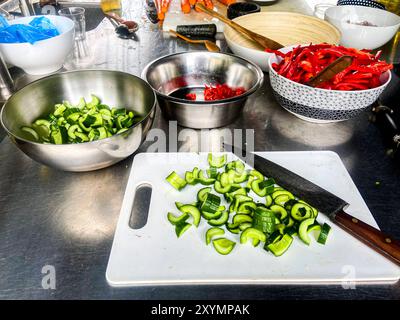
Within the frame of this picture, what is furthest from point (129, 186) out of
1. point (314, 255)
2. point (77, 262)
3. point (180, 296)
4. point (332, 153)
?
→ point (332, 153)

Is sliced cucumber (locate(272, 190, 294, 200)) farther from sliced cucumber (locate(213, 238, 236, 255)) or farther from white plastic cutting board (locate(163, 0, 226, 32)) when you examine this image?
white plastic cutting board (locate(163, 0, 226, 32))

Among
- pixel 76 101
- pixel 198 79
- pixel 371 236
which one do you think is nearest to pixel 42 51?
pixel 76 101

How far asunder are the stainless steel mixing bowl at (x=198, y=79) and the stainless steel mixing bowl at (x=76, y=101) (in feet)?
0.31

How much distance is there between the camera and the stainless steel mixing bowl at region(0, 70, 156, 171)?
0.96 metres

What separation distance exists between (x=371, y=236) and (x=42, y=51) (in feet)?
5.13

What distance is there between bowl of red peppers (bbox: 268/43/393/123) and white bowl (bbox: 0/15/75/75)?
A: 1.01m

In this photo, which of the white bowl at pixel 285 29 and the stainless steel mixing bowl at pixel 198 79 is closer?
the stainless steel mixing bowl at pixel 198 79

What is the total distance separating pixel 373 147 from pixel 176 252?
893 millimetres

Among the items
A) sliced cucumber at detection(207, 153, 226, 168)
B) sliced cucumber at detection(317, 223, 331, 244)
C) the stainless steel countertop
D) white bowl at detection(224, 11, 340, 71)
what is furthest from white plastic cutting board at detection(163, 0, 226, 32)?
sliced cucumber at detection(317, 223, 331, 244)

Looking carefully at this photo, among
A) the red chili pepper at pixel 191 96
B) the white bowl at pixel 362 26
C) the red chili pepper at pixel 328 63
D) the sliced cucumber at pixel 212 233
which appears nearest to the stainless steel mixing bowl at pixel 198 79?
the red chili pepper at pixel 191 96

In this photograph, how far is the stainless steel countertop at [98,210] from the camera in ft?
2.65

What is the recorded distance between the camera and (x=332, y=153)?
3.93ft

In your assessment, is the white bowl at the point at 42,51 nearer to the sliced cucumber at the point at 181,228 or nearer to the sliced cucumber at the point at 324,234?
the sliced cucumber at the point at 181,228

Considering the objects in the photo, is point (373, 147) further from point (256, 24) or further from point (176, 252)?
point (256, 24)
